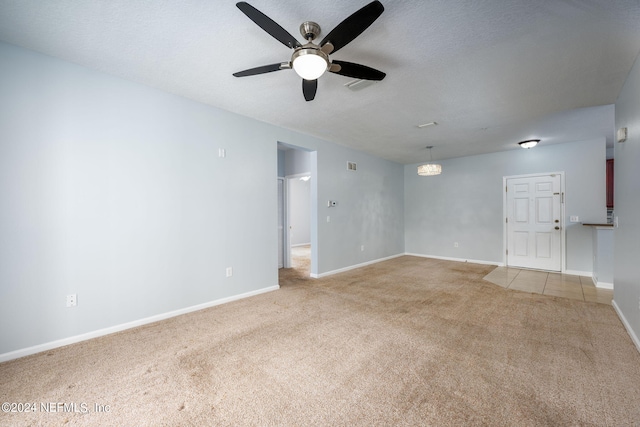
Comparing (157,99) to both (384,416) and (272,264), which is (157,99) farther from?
(384,416)

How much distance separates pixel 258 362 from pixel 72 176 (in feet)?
8.17

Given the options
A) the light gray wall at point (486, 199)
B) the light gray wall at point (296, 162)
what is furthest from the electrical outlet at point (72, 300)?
the light gray wall at point (486, 199)

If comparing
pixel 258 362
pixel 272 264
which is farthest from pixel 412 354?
pixel 272 264

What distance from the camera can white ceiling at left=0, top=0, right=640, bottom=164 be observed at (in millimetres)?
1886

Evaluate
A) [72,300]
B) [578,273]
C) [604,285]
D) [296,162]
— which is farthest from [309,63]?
[578,273]

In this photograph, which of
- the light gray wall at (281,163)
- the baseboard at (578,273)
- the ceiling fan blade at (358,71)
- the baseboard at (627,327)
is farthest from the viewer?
the light gray wall at (281,163)

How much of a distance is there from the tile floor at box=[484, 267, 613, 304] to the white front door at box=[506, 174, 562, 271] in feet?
1.19

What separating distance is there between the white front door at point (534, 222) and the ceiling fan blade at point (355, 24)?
5919 mm

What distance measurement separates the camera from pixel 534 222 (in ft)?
18.7

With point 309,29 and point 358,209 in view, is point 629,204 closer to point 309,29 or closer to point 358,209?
point 309,29

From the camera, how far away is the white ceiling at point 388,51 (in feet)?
6.19

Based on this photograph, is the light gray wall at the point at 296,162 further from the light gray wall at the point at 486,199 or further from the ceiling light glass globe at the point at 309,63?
the light gray wall at the point at 486,199

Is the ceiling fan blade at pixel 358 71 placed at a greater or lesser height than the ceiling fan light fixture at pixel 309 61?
greater

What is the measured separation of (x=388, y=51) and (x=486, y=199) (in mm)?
5349
